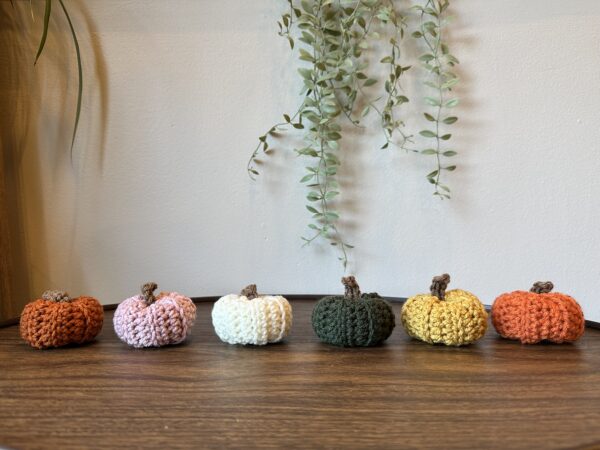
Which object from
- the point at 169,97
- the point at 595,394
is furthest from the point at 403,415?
the point at 169,97

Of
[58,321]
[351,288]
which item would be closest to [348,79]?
[351,288]

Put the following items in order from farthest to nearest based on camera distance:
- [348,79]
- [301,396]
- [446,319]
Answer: [348,79] < [446,319] < [301,396]

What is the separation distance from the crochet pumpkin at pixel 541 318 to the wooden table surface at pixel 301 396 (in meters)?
0.02

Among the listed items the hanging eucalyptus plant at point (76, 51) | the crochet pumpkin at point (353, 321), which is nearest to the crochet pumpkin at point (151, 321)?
the crochet pumpkin at point (353, 321)

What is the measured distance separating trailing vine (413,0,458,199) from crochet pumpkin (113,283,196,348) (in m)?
0.55

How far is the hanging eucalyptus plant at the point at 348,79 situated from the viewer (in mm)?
Result: 1024

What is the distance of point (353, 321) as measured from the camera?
0.76m

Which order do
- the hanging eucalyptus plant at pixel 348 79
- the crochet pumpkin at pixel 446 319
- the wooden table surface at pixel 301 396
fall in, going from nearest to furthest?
the wooden table surface at pixel 301 396, the crochet pumpkin at pixel 446 319, the hanging eucalyptus plant at pixel 348 79

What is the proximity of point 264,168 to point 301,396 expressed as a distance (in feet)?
2.01

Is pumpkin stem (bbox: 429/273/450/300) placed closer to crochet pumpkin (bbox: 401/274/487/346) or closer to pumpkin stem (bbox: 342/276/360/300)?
crochet pumpkin (bbox: 401/274/487/346)

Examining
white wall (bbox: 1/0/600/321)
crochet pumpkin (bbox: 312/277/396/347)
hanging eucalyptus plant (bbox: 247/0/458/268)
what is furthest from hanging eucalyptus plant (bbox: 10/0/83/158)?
crochet pumpkin (bbox: 312/277/396/347)

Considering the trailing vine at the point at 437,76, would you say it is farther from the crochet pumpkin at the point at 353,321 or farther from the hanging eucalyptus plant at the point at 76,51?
the hanging eucalyptus plant at the point at 76,51

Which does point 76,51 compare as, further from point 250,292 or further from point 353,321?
point 353,321

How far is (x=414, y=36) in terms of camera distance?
1040 millimetres
